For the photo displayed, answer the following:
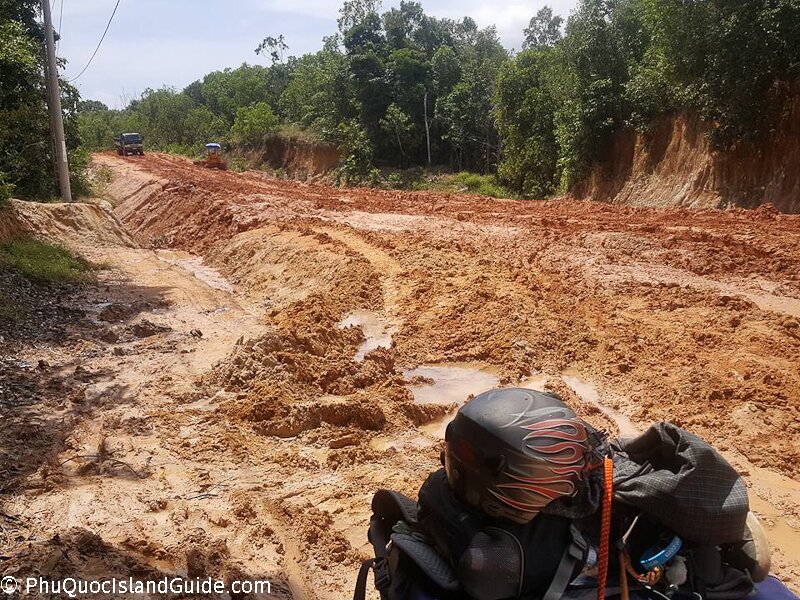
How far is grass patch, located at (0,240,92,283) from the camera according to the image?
34.0 ft

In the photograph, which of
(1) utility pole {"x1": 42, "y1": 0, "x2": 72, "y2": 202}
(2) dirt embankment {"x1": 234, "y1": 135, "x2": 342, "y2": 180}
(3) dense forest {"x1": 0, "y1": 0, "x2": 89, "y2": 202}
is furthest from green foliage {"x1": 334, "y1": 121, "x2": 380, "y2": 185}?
(1) utility pole {"x1": 42, "y1": 0, "x2": 72, "y2": 202}

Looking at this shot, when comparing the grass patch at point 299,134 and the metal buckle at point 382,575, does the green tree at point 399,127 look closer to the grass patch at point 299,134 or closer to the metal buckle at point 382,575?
the grass patch at point 299,134

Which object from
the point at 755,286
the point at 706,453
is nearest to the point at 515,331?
the point at 755,286

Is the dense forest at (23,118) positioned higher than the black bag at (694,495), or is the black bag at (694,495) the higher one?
the dense forest at (23,118)

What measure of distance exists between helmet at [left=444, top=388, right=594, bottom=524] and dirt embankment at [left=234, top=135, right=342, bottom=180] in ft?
111

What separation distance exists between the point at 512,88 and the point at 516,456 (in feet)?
80.4

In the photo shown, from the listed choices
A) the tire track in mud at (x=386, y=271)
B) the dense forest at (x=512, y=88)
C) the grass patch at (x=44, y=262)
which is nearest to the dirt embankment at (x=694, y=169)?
the dense forest at (x=512, y=88)

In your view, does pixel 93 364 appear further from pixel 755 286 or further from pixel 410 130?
pixel 410 130

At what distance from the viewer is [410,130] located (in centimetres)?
3278

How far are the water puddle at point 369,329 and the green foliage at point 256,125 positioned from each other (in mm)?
34840

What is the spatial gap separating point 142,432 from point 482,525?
14.5 ft

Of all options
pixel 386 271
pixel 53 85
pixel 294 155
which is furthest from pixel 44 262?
pixel 294 155

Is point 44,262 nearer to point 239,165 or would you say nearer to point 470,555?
point 470,555

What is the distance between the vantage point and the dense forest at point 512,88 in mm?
14383
